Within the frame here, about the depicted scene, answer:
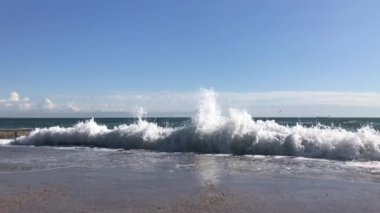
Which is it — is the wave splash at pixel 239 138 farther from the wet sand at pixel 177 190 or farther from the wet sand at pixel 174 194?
the wet sand at pixel 174 194

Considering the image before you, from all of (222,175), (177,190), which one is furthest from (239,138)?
(177,190)

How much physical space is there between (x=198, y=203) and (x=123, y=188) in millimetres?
3057

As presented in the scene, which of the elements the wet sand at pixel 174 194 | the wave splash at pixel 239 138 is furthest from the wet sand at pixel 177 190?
the wave splash at pixel 239 138

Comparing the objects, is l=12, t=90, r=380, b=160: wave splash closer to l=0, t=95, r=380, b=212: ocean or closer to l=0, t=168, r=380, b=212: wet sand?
l=0, t=95, r=380, b=212: ocean

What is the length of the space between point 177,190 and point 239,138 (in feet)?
50.4

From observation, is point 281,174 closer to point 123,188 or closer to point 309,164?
point 309,164

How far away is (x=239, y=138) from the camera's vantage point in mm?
28594

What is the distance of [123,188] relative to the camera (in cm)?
1395

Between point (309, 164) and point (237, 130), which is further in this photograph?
point (237, 130)

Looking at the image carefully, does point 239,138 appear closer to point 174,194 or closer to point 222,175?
point 222,175

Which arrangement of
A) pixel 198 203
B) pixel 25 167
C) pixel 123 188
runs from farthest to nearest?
pixel 25 167 < pixel 123 188 < pixel 198 203

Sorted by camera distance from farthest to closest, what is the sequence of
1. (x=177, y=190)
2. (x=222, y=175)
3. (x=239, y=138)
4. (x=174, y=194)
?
1. (x=239, y=138)
2. (x=222, y=175)
3. (x=177, y=190)
4. (x=174, y=194)

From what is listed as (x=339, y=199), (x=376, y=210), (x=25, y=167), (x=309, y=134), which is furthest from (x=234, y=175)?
(x=309, y=134)

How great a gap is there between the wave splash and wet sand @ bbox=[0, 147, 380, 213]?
5.66 meters
